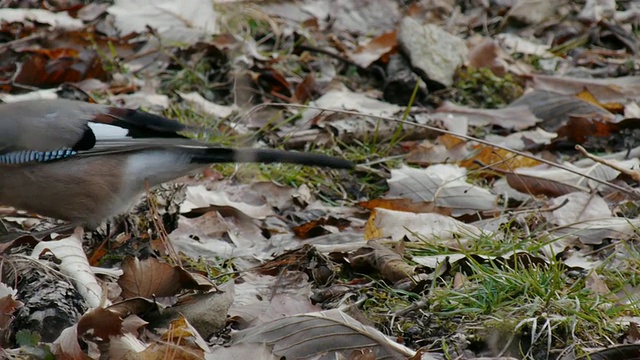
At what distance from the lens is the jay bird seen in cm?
453

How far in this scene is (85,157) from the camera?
465cm

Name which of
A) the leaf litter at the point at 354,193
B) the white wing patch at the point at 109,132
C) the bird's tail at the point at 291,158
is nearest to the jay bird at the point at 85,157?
the white wing patch at the point at 109,132

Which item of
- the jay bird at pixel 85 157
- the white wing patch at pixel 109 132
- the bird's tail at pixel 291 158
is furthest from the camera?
the white wing patch at pixel 109 132

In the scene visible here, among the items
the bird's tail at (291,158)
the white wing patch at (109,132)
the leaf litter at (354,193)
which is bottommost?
the leaf litter at (354,193)

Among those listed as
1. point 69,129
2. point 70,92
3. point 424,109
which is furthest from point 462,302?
point 70,92

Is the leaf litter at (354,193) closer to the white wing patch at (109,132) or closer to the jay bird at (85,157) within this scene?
the jay bird at (85,157)

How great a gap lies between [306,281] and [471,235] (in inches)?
32.7

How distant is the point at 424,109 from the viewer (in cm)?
658

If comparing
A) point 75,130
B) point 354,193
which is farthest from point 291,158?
point 354,193

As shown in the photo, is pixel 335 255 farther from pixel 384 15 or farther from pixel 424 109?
pixel 384 15

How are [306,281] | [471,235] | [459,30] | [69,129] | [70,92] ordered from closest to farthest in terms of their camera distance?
1. [306,281]
2. [471,235]
3. [69,129]
4. [70,92]
5. [459,30]

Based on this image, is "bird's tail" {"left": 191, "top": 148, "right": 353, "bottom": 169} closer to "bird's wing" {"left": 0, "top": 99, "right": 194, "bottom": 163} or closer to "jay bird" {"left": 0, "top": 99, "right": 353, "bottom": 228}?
"jay bird" {"left": 0, "top": 99, "right": 353, "bottom": 228}

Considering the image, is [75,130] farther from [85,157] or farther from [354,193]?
[354,193]

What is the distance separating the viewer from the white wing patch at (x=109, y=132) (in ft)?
15.3
